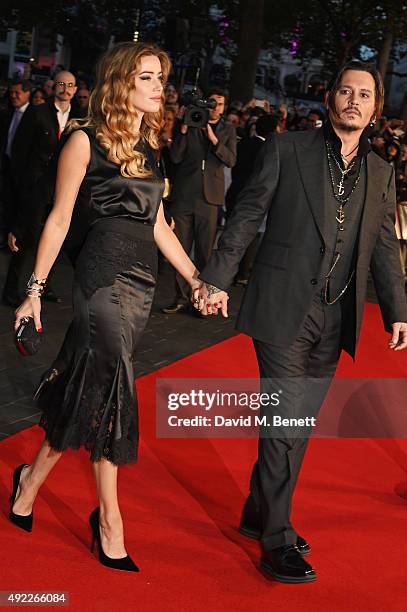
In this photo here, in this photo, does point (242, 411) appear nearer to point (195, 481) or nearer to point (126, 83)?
point (195, 481)

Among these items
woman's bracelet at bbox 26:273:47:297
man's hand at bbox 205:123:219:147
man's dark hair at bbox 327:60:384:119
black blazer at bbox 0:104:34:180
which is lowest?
black blazer at bbox 0:104:34:180

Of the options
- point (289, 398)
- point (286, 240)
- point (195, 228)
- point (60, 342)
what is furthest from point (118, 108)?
point (195, 228)

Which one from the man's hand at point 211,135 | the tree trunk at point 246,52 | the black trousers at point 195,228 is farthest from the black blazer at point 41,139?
the tree trunk at point 246,52

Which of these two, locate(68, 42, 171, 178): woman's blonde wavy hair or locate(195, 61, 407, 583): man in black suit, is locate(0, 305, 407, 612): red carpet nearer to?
locate(195, 61, 407, 583): man in black suit

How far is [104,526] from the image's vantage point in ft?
13.3

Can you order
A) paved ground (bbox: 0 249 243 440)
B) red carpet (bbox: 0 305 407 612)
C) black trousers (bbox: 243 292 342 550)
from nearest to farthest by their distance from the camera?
red carpet (bbox: 0 305 407 612), black trousers (bbox: 243 292 342 550), paved ground (bbox: 0 249 243 440)

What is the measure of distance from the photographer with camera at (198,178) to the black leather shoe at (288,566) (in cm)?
561

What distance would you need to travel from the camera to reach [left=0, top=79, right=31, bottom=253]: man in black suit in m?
10.3

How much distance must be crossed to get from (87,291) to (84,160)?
506mm

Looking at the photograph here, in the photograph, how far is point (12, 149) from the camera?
10250 mm

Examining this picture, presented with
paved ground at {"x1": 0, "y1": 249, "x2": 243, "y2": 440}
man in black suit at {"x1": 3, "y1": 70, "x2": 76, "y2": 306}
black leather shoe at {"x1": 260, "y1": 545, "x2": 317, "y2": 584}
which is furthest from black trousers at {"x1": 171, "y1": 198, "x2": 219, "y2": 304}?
black leather shoe at {"x1": 260, "y1": 545, "x2": 317, "y2": 584}

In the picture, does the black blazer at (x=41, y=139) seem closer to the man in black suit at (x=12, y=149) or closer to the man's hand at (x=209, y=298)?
the man in black suit at (x=12, y=149)

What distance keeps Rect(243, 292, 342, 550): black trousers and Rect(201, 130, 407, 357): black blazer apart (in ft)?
0.24

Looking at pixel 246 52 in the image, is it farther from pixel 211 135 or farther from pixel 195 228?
pixel 195 228
